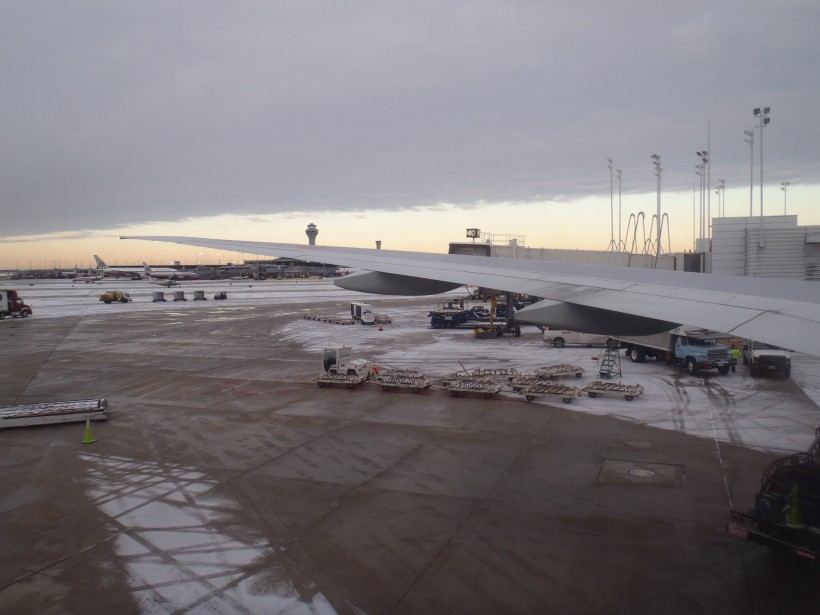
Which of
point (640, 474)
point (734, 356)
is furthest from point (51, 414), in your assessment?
→ point (734, 356)

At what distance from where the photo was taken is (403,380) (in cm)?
2191

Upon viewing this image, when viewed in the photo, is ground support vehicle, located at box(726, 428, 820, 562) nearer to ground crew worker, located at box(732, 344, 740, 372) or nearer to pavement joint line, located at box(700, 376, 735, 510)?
pavement joint line, located at box(700, 376, 735, 510)

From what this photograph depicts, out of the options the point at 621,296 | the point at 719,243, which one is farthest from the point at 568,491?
the point at 719,243

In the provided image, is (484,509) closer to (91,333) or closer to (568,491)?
(568,491)

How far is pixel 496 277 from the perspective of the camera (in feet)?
30.4

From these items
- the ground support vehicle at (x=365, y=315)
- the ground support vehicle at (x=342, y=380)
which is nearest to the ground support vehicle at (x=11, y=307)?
the ground support vehicle at (x=365, y=315)

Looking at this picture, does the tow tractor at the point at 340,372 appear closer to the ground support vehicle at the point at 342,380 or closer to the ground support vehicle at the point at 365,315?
the ground support vehicle at the point at 342,380

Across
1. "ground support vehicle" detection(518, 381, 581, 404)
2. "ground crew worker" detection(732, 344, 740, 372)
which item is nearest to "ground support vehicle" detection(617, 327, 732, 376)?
"ground crew worker" detection(732, 344, 740, 372)

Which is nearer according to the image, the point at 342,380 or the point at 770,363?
the point at 342,380

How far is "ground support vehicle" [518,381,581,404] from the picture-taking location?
1953 centimetres

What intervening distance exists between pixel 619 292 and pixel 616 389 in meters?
13.8

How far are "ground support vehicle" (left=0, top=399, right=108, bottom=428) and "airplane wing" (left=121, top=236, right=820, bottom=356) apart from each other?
10.4m

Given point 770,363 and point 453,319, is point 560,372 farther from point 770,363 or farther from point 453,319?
point 453,319

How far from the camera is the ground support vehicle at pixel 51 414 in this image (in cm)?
1741
